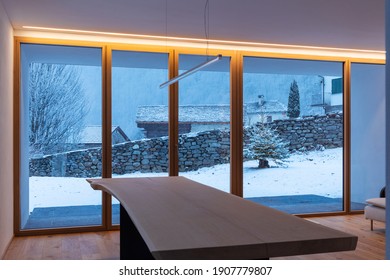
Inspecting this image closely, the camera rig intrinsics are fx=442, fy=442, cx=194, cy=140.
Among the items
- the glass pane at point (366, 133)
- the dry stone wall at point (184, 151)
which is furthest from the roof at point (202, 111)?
the glass pane at point (366, 133)

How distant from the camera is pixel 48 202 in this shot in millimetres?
5516

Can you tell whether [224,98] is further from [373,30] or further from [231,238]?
[231,238]

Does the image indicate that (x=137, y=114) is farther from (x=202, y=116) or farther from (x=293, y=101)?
(x=293, y=101)

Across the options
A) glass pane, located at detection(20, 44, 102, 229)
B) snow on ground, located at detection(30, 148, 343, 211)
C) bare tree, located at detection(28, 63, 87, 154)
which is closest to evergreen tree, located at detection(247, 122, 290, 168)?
snow on ground, located at detection(30, 148, 343, 211)

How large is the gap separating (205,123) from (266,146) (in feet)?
3.27

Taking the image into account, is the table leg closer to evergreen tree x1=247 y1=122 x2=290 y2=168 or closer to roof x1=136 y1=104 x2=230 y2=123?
roof x1=136 y1=104 x2=230 y2=123

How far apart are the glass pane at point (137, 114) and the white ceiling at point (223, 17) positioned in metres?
0.52

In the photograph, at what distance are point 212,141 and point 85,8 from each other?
257 cm

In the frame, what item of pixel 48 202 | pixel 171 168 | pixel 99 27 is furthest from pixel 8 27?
pixel 171 168

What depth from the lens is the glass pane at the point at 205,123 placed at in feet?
19.9

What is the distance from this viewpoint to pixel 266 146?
21.1 feet

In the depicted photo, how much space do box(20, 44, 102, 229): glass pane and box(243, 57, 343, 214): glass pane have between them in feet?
7.22

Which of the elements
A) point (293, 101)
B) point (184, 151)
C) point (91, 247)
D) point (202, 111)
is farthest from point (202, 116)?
point (91, 247)
